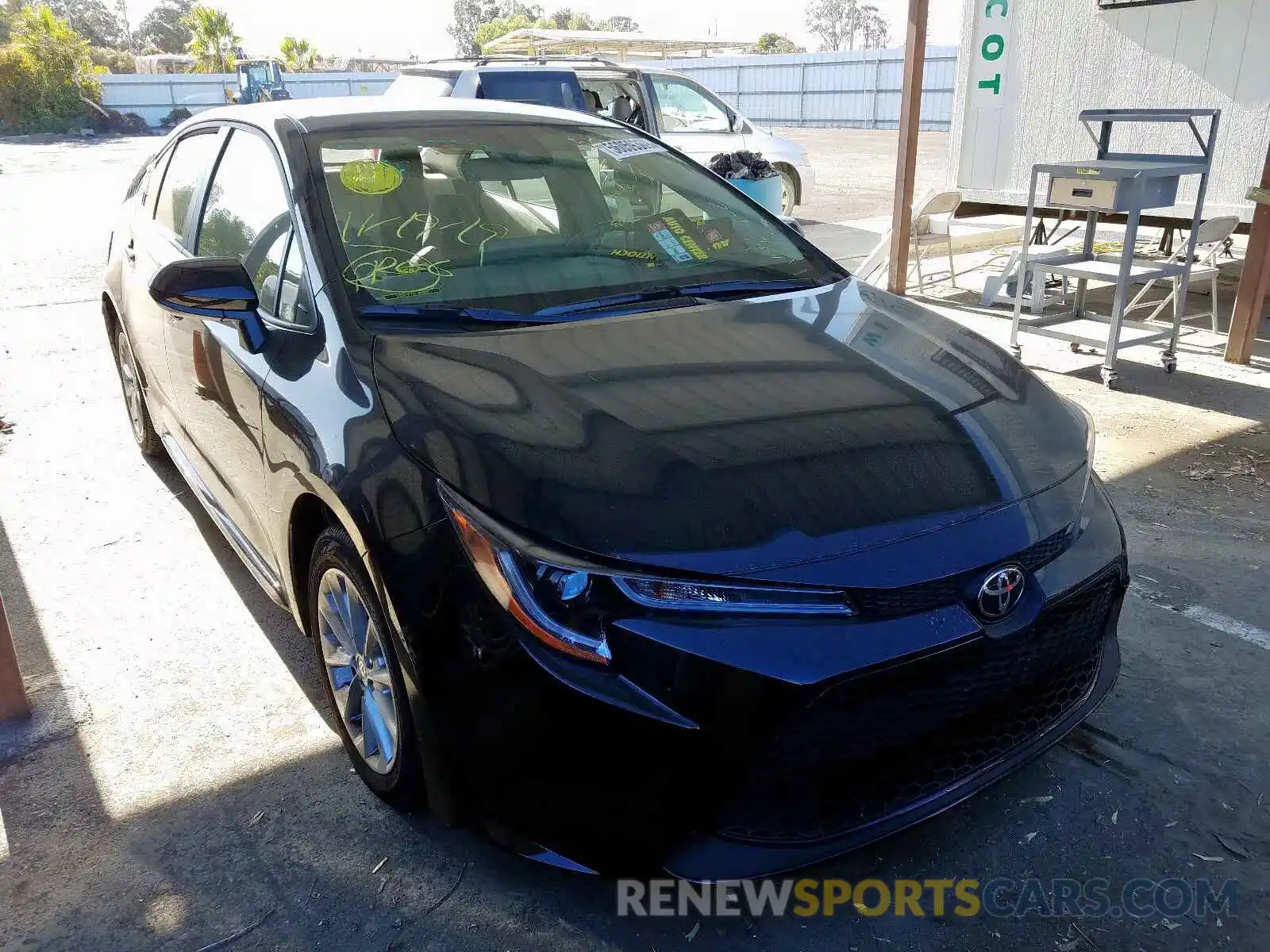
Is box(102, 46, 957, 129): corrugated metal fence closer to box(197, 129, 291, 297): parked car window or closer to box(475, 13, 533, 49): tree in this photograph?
box(197, 129, 291, 297): parked car window

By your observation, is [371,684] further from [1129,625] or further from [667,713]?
[1129,625]

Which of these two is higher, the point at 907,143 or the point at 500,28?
the point at 500,28

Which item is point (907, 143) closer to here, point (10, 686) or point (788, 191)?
point (788, 191)

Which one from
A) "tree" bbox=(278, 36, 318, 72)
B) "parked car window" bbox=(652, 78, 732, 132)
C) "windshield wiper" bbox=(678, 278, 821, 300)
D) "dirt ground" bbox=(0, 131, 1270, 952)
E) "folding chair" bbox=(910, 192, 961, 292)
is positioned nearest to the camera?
"dirt ground" bbox=(0, 131, 1270, 952)

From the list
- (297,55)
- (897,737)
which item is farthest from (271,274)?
(297,55)

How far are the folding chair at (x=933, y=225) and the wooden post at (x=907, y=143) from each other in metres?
0.08

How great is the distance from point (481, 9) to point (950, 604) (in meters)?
110

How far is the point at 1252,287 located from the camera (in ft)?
19.6

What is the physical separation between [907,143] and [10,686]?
712cm

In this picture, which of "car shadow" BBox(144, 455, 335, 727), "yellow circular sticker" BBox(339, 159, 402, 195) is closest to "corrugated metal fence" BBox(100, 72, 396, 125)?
"car shadow" BBox(144, 455, 335, 727)

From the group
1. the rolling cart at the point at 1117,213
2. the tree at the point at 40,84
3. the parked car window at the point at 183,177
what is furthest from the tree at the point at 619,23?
the parked car window at the point at 183,177

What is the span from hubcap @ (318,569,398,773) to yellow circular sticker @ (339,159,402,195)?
3.60 feet

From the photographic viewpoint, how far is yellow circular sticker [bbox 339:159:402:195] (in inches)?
110

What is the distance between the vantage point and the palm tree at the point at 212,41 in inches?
1986
